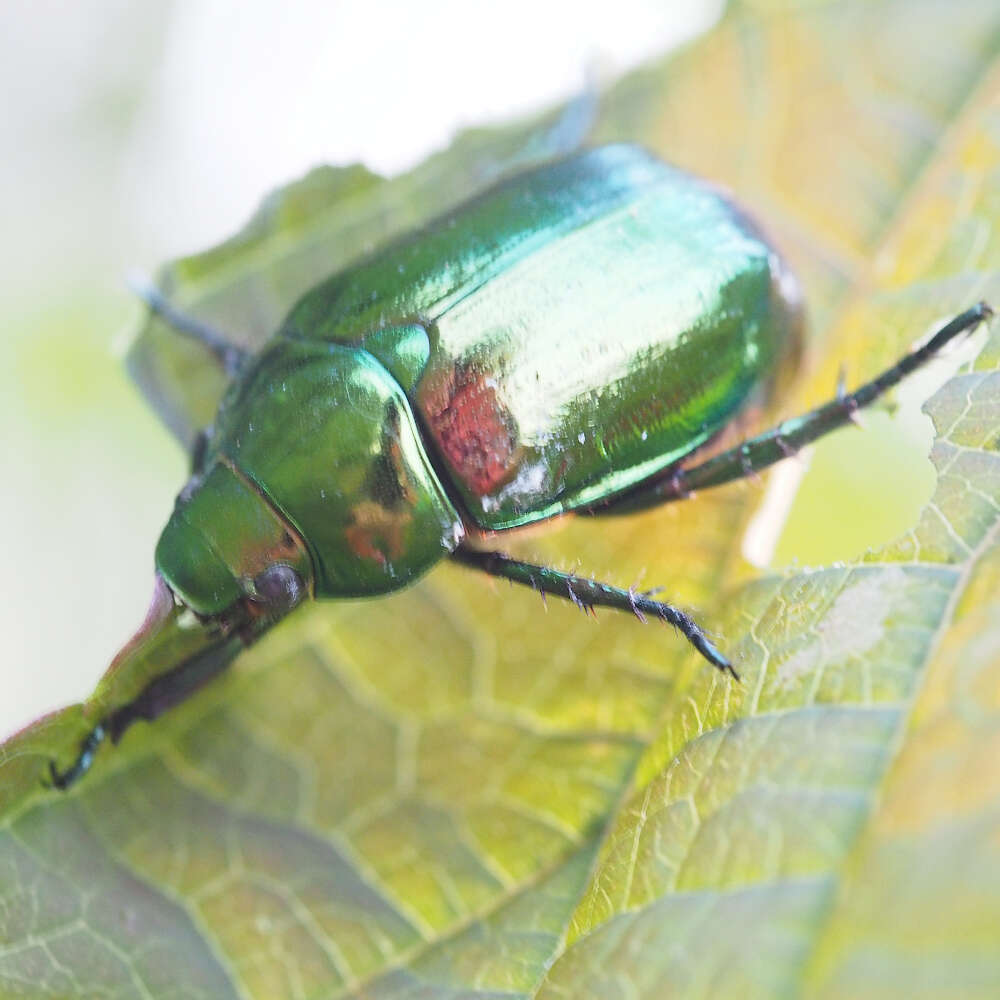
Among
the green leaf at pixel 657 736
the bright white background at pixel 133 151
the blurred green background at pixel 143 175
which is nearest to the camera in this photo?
the green leaf at pixel 657 736

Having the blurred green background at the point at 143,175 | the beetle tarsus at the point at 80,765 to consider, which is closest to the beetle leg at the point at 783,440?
the blurred green background at the point at 143,175

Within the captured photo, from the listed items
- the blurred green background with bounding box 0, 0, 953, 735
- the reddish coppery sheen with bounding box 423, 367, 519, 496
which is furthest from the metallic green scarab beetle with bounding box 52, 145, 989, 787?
the blurred green background with bounding box 0, 0, 953, 735

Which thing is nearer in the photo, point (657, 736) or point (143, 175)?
point (657, 736)

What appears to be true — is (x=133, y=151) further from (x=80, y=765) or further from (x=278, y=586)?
(x=80, y=765)

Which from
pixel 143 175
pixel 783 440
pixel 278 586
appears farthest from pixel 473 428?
pixel 143 175

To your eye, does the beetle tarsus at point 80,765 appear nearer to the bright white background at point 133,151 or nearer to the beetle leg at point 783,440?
the bright white background at point 133,151
